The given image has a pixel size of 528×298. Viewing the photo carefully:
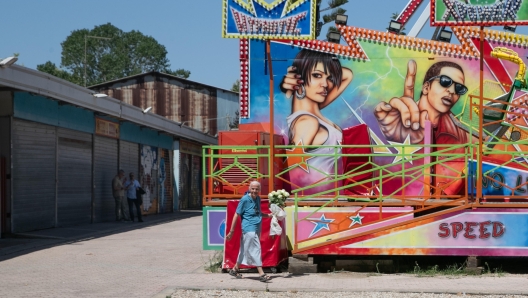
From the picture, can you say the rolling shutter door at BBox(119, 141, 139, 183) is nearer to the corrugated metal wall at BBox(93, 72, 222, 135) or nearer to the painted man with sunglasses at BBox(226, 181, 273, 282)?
the painted man with sunglasses at BBox(226, 181, 273, 282)

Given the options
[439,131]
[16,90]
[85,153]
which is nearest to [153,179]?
[85,153]

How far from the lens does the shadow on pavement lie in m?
17.8

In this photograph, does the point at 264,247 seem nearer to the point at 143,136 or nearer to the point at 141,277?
the point at 141,277

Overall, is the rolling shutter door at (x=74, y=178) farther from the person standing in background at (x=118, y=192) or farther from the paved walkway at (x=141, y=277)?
the paved walkway at (x=141, y=277)

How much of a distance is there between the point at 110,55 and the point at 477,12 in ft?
329

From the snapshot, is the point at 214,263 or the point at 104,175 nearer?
the point at 214,263

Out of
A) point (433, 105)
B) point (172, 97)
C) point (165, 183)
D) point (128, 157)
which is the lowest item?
Answer: point (165, 183)

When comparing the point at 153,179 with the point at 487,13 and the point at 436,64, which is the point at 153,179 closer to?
the point at 436,64

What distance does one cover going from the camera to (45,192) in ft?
75.8

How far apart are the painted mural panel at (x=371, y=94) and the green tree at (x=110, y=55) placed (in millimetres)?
83995

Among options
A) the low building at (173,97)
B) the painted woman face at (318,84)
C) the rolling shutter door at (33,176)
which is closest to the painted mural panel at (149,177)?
the rolling shutter door at (33,176)

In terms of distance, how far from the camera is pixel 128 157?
32.2 metres

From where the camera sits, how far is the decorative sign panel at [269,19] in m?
14.9

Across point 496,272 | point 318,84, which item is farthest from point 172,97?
point 496,272
